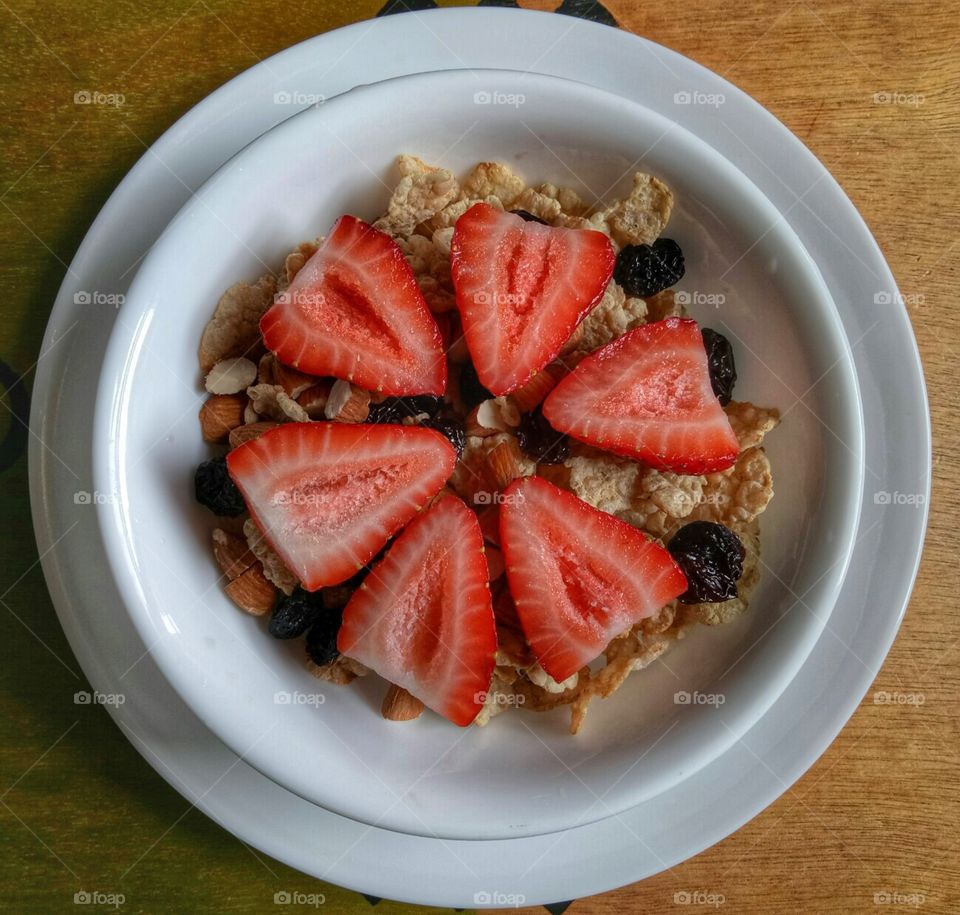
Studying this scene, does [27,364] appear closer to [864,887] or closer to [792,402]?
[792,402]

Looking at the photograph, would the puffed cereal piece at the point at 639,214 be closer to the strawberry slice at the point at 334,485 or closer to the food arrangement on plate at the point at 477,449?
the food arrangement on plate at the point at 477,449

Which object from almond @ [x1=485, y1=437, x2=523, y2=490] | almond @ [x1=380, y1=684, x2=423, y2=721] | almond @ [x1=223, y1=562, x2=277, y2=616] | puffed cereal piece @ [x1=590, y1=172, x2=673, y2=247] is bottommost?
almond @ [x1=380, y1=684, x2=423, y2=721]

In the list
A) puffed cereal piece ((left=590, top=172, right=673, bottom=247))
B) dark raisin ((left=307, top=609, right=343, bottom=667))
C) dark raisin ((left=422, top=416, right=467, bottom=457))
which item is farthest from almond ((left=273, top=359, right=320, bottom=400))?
Answer: puffed cereal piece ((left=590, top=172, right=673, bottom=247))

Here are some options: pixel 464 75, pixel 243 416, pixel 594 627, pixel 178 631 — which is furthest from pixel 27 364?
pixel 594 627

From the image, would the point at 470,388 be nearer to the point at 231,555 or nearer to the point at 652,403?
the point at 652,403

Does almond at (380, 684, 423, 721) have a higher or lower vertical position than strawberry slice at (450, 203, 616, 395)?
lower

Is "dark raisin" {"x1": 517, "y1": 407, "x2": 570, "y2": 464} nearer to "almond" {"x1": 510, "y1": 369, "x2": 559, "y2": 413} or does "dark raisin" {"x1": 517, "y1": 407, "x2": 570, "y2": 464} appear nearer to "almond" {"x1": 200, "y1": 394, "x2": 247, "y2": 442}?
"almond" {"x1": 510, "y1": 369, "x2": 559, "y2": 413}

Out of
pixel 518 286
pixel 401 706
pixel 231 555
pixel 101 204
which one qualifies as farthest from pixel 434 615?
pixel 101 204

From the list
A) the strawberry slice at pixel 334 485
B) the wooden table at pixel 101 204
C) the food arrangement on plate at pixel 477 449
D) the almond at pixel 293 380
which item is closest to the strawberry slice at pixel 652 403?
the food arrangement on plate at pixel 477 449
